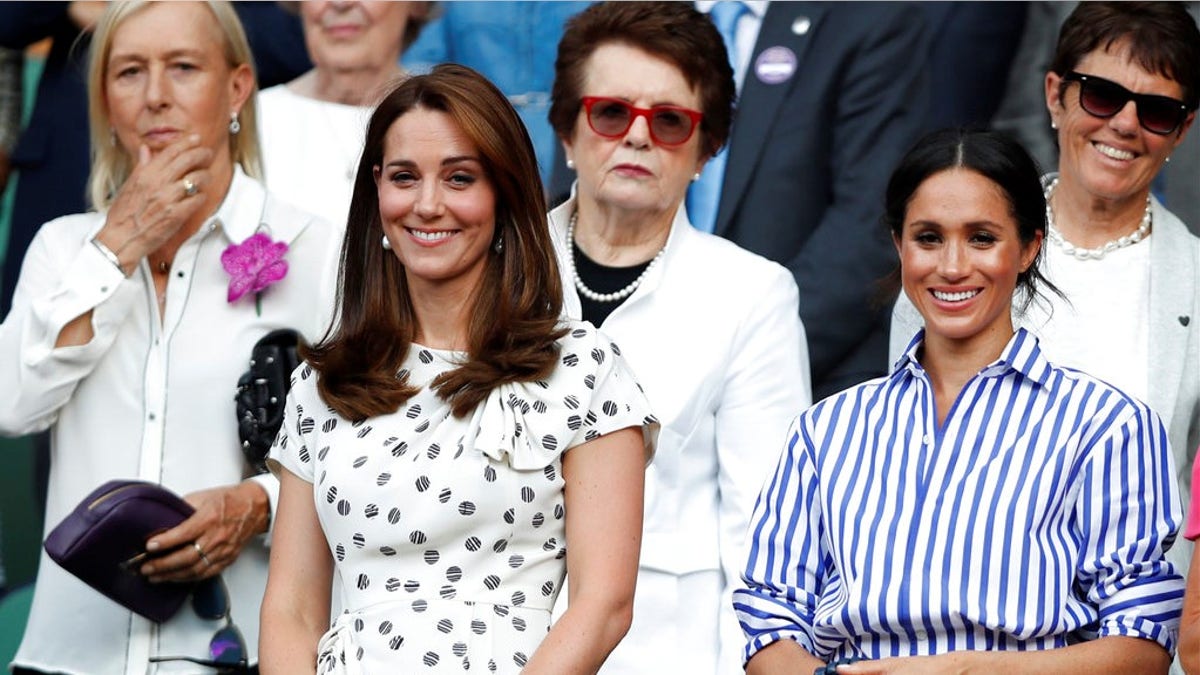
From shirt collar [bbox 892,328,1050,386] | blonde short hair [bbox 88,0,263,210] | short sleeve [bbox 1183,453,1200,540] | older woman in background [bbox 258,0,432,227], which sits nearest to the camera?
short sleeve [bbox 1183,453,1200,540]

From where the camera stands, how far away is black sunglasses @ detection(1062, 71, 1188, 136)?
14.3ft

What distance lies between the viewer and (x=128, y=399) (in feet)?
14.8

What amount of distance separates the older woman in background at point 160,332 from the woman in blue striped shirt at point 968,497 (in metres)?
1.34

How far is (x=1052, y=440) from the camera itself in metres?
3.46

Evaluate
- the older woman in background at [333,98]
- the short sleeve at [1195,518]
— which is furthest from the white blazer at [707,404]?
the older woman in background at [333,98]

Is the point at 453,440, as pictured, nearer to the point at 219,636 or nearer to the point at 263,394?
the point at 263,394

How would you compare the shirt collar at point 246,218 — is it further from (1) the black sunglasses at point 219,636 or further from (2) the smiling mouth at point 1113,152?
(2) the smiling mouth at point 1113,152

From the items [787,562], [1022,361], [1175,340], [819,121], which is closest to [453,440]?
[787,562]

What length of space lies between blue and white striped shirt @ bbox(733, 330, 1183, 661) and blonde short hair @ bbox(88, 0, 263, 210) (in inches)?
75.6

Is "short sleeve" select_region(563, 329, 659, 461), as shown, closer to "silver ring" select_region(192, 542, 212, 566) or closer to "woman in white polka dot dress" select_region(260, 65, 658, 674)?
"woman in white polka dot dress" select_region(260, 65, 658, 674)

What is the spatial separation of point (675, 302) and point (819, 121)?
94cm

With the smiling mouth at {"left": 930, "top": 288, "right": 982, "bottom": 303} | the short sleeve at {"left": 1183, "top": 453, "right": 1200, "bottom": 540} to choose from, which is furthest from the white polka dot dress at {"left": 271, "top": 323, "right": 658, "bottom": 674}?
the short sleeve at {"left": 1183, "top": 453, "right": 1200, "bottom": 540}

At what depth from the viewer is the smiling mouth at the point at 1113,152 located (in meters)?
4.39

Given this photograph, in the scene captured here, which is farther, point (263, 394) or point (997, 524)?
point (263, 394)
